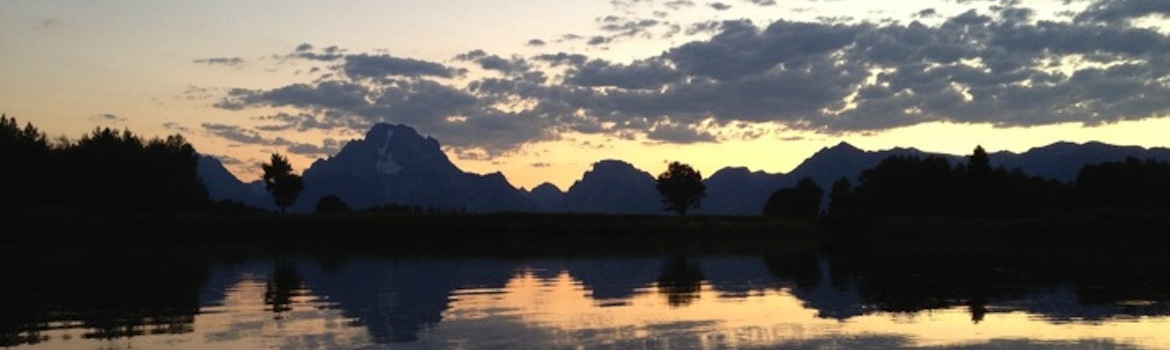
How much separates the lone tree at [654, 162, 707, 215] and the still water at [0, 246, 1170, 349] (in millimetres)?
114765

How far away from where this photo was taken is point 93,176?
14875cm

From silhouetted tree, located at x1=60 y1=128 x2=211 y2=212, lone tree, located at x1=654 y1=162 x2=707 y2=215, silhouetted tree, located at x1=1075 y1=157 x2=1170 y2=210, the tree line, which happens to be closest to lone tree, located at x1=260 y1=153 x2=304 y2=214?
silhouetted tree, located at x1=60 y1=128 x2=211 y2=212

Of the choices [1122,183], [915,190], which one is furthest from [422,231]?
[1122,183]

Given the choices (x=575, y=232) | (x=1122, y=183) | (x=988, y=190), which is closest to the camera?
(x=575, y=232)

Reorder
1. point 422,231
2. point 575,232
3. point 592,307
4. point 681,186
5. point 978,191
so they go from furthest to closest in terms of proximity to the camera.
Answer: point 681,186 → point 978,191 → point 575,232 → point 422,231 → point 592,307

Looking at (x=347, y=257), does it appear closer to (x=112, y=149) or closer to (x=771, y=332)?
(x=771, y=332)

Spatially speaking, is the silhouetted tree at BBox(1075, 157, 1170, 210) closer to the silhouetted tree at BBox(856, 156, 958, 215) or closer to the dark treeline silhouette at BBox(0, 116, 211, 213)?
the silhouetted tree at BBox(856, 156, 958, 215)

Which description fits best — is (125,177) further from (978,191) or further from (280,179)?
(978,191)

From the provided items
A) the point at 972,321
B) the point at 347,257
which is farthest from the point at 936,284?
the point at 347,257

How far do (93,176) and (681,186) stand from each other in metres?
96.3

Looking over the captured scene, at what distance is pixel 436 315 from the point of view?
35.2 metres

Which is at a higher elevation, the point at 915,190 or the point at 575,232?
the point at 915,190

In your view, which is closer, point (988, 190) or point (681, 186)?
point (988, 190)

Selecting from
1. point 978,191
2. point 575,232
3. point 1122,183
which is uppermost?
point 1122,183
